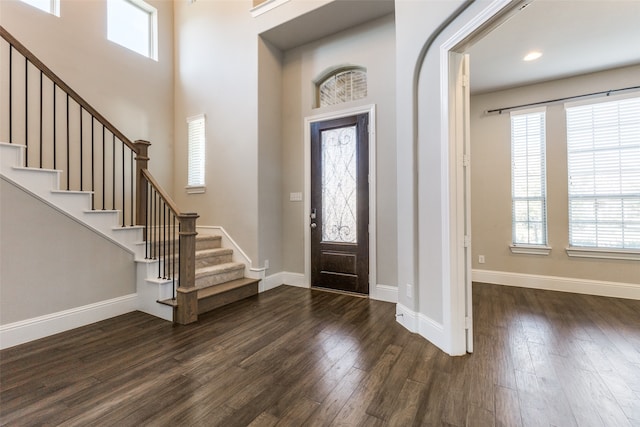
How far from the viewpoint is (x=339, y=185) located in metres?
3.89

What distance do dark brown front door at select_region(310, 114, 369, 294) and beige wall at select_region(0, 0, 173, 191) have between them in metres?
A: 2.79

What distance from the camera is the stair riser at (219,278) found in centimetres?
339

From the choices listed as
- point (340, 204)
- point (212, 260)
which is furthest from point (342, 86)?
point (212, 260)

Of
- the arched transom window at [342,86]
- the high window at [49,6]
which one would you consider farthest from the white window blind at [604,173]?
the high window at [49,6]

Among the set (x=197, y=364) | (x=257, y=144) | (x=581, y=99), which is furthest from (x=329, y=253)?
(x=581, y=99)

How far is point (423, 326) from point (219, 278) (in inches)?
99.4

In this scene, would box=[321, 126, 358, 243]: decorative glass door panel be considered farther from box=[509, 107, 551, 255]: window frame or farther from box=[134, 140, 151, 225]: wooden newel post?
box=[509, 107, 551, 255]: window frame

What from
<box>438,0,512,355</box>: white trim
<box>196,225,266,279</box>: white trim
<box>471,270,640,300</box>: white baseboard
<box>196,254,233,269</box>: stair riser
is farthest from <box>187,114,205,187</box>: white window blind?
<box>471,270,640,300</box>: white baseboard

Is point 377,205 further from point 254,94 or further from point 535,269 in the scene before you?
point 535,269

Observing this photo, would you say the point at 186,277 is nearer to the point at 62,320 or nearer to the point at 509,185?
the point at 62,320

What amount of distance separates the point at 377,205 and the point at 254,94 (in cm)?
235

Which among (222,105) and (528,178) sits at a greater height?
(222,105)

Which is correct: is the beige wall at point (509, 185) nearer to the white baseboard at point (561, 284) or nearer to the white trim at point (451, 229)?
the white baseboard at point (561, 284)

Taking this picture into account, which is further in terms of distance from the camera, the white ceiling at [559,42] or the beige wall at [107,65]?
the beige wall at [107,65]
